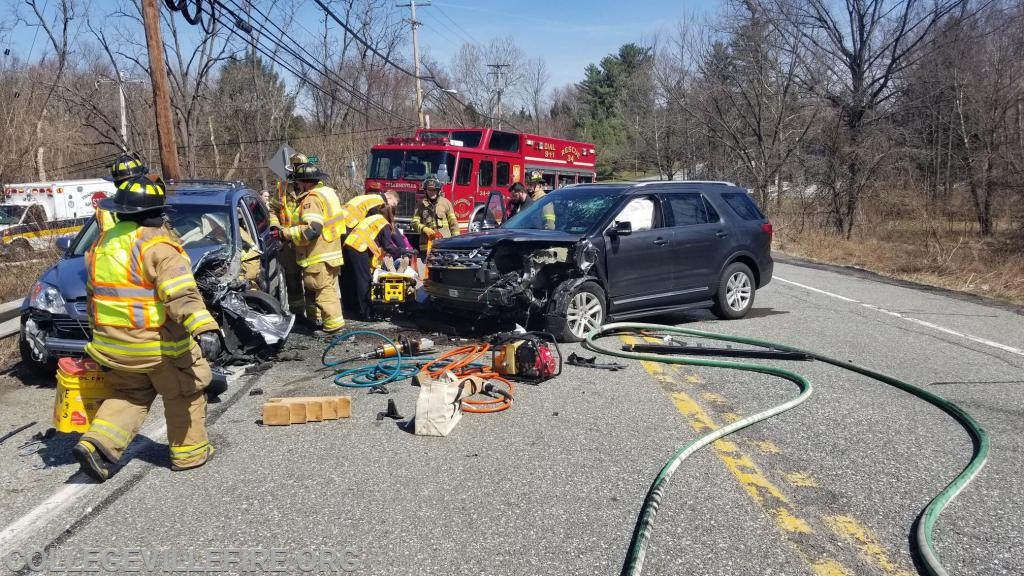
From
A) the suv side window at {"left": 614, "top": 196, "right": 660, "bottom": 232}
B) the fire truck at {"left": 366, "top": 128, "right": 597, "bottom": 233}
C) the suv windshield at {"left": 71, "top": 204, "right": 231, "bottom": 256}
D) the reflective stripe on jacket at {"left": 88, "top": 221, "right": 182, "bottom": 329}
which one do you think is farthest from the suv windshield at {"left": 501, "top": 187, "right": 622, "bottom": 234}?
the fire truck at {"left": 366, "top": 128, "right": 597, "bottom": 233}

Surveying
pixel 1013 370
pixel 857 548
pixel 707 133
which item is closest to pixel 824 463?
pixel 857 548

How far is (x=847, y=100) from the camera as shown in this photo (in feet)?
89.2

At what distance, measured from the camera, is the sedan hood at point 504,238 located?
26.3 ft

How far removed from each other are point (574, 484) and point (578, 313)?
396 centimetres

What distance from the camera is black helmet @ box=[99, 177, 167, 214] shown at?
167 inches

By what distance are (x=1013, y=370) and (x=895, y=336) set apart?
167 cm

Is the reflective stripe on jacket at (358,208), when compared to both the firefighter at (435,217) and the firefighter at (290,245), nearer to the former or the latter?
the firefighter at (290,245)

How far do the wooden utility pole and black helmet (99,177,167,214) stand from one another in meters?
9.45

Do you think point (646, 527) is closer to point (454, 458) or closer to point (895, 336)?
point (454, 458)

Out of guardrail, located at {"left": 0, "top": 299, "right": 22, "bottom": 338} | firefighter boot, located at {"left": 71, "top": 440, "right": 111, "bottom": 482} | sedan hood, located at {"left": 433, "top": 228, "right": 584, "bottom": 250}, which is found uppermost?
sedan hood, located at {"left": 433, "top": 228, "right": 584, "bottom": 250}

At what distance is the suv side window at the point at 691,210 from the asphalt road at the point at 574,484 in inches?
119

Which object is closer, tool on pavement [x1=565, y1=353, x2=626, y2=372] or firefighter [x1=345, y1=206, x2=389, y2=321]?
tool on pavement [x1=565, y1=353, x2=626, y2=372]

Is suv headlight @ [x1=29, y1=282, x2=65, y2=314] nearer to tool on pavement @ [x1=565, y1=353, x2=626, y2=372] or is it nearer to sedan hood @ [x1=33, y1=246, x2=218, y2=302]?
sedan hood @ [x1=33, y1=246, x2=218, y2=302]

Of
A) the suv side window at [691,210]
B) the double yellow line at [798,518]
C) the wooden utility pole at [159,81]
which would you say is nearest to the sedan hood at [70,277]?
the double yellow line at [798,518]
